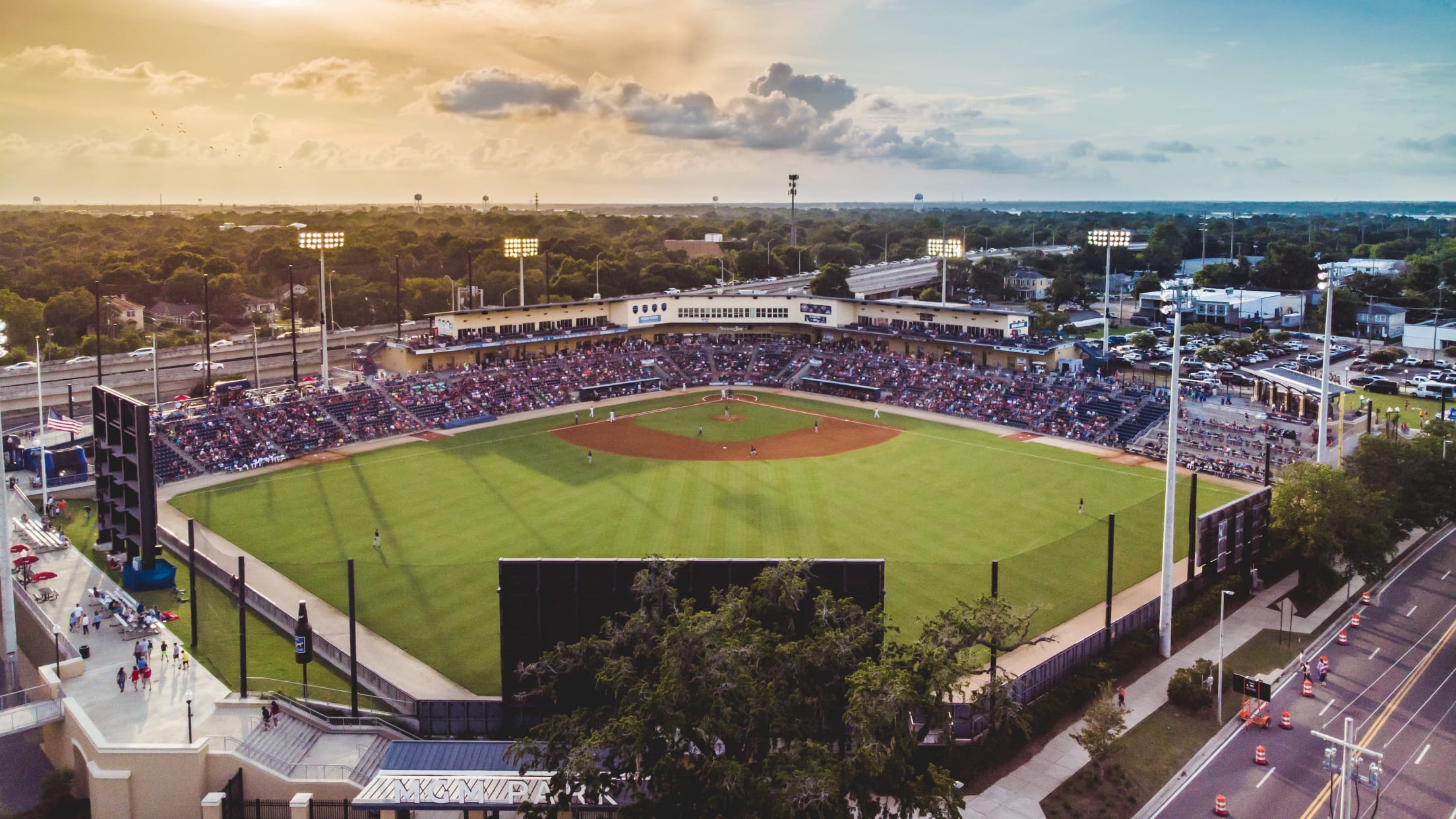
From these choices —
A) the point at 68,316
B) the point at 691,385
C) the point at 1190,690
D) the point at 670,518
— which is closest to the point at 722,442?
the point at 670,518

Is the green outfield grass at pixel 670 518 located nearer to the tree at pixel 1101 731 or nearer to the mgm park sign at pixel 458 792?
the tree at pixel 1101 731

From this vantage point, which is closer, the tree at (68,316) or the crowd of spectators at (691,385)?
the crowd of spectators at (691,385)

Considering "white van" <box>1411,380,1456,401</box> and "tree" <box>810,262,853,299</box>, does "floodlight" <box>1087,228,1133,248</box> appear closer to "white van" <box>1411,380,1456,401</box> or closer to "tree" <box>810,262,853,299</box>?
"white van" <box>1411,380,1456,401</box>

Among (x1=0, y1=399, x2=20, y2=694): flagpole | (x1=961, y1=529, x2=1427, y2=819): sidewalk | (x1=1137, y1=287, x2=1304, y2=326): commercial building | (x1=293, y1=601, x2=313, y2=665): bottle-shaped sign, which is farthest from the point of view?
(x1=1137, y1=287, x2=1304, y2=326): commercial building

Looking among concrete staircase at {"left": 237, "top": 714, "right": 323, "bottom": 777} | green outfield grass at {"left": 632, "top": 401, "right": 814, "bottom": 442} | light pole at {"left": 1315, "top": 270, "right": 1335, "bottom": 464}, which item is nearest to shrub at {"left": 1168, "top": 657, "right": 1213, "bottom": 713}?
light pole at {"left": 1315, "top": 270, "right": 1335, "bottom": 464}

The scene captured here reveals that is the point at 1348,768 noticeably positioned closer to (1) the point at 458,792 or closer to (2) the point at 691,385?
(1) the point at 458,792

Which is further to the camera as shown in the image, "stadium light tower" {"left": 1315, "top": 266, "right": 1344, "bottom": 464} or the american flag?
the american flag

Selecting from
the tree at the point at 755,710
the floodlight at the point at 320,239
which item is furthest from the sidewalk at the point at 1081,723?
the floodlight at the point at 320,239
